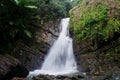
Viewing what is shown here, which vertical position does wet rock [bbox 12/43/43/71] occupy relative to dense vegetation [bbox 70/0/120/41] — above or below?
below

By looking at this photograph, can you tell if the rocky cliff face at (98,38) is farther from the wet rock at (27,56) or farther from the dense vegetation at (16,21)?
the dense vegetation at (16,21)

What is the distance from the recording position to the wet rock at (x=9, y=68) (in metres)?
11.8

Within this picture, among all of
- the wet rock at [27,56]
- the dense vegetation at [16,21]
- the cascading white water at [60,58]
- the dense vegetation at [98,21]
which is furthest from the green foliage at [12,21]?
the dense vegetation at [98,21]

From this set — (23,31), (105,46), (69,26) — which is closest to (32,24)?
(23,31)

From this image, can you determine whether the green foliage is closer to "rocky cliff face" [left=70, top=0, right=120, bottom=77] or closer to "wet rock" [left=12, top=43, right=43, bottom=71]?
"wet rock" [left=12, top=43, right=43, bottom=71]

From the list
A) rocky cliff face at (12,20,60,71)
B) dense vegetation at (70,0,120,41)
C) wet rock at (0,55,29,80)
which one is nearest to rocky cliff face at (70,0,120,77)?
dense vegetation at (70,0,120,41)

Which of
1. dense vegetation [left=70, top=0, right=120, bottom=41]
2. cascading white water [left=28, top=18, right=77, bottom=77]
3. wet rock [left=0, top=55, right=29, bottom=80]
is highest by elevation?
dense vegetation [left=70, top=0, right=120, bottom=41]

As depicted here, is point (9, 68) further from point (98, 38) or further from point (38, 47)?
point (98, 38)

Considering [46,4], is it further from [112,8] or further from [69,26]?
[112,8]

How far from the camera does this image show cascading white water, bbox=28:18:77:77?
1479 centimetres

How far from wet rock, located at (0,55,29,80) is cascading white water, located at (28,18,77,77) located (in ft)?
5.78

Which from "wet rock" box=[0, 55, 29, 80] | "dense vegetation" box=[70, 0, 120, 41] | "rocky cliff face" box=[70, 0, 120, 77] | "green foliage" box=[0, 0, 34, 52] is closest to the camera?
"wet rock" box=[0, 55, 29, 80]

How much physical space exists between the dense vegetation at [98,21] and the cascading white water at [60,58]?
0.92 metres

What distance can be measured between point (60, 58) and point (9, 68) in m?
4.22
